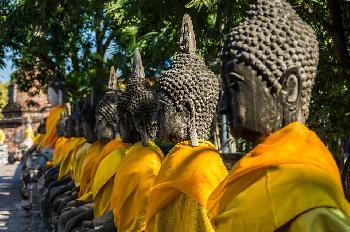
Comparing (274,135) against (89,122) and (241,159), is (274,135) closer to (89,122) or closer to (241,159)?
(241,159)

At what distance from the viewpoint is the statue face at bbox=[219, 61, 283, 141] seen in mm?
2088

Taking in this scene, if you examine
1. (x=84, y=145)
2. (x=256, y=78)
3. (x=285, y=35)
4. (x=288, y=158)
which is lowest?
(x=84, y=145)

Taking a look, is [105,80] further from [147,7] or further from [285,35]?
[285,35]

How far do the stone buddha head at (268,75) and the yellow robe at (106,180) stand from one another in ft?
7.59

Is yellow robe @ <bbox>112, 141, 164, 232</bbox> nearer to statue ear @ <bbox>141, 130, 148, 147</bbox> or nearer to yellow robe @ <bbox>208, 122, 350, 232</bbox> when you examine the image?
statue ear @ <bbox>141, 130, 148, 147</bbox>

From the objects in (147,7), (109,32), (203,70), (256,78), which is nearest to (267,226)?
(256,78)

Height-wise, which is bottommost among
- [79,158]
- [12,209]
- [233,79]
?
[12,209]

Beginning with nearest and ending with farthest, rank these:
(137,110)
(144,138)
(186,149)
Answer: (186,149)
(144,138)
(137,110)

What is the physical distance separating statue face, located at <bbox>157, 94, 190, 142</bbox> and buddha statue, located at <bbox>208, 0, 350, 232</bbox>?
1119mm

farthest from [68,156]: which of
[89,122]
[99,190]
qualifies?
[99,190]

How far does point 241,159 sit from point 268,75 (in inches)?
13.1

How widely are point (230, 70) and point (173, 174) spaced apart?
2.96 ft

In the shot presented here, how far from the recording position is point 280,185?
183cm

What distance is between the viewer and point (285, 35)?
2145 millimetres
